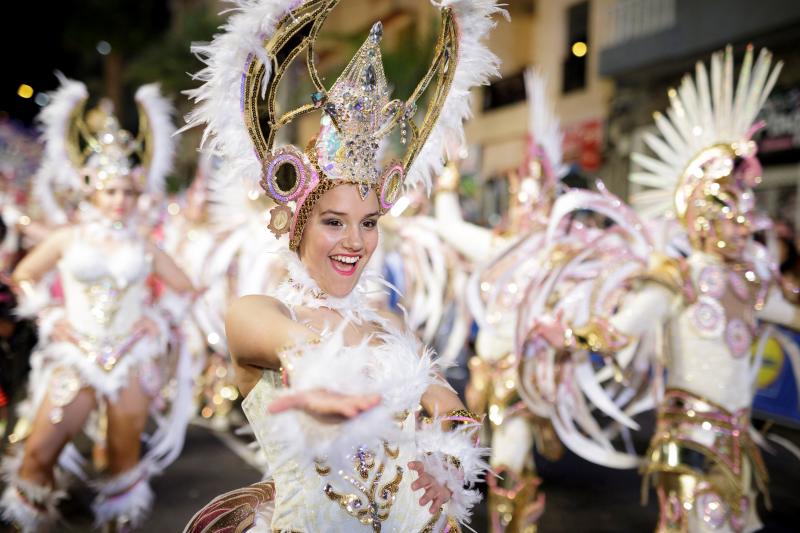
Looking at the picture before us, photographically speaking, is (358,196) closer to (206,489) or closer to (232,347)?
(232,347)

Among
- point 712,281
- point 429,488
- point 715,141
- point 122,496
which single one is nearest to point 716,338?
point 712,281

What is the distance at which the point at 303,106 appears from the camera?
2154mm

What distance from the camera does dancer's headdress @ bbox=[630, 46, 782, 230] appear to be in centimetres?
378

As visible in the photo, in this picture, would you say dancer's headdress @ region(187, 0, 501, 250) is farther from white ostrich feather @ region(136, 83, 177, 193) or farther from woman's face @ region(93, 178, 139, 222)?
white ostrich feather @ region(136, 83, 177, 193)

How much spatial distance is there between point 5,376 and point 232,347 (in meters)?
3.36

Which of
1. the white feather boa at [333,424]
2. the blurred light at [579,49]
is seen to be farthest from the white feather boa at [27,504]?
the blurred light at [579,49]

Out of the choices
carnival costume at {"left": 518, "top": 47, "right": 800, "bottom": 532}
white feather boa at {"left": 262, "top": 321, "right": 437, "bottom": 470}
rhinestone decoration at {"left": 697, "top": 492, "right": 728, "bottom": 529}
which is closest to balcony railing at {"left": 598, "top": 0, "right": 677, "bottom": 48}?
carnival costume at {"left": 518, "top": 47, "right": 800, "bottom": 532}

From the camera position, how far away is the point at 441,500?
196cm

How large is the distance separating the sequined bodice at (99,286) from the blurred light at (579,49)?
490 inches

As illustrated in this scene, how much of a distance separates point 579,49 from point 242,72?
47.2ft

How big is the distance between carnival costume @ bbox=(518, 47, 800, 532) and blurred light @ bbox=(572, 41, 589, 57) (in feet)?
38.5

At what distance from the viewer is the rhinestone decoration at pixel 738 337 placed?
12.2 ft

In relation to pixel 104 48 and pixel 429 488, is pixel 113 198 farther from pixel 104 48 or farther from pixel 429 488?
pixel 104 48

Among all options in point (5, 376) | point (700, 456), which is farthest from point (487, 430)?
point (5, 376)
